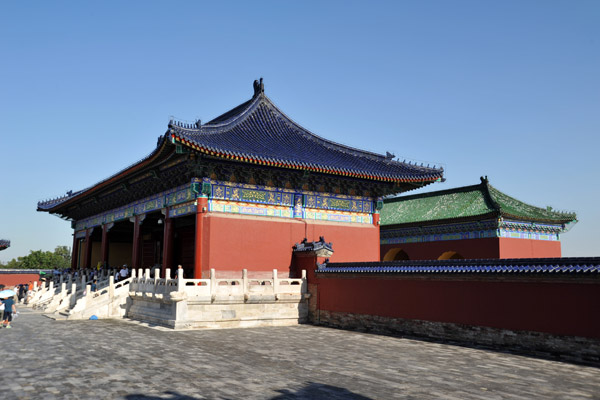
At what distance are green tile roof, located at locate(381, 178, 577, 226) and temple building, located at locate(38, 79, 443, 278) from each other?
6529 mm

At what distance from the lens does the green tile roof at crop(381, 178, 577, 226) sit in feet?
90.0

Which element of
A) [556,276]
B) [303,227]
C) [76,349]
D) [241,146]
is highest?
[241,146]

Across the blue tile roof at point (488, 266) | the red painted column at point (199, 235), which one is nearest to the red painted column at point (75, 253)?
the red painted column at point (199, 235)

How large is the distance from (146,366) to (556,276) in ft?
28.4

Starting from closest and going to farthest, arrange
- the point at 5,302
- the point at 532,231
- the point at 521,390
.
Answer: the point at 521,390 → the point at 5,302 → the point at 532,231

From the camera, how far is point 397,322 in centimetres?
1523

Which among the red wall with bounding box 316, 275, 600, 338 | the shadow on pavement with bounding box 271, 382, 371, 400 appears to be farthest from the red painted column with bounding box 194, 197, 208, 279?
the shadow on pavement with bounding box 271, 382, 371, 400

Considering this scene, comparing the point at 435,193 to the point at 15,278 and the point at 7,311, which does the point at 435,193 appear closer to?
the point at 7,311

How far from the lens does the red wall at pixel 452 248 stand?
26.9m

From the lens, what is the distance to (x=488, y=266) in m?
13.0

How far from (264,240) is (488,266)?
8809mm

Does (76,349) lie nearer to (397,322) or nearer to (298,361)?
(298,361)

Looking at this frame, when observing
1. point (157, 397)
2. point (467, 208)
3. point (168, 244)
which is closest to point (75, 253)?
point (168, 244)

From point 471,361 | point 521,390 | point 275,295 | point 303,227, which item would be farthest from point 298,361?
point 303,227
